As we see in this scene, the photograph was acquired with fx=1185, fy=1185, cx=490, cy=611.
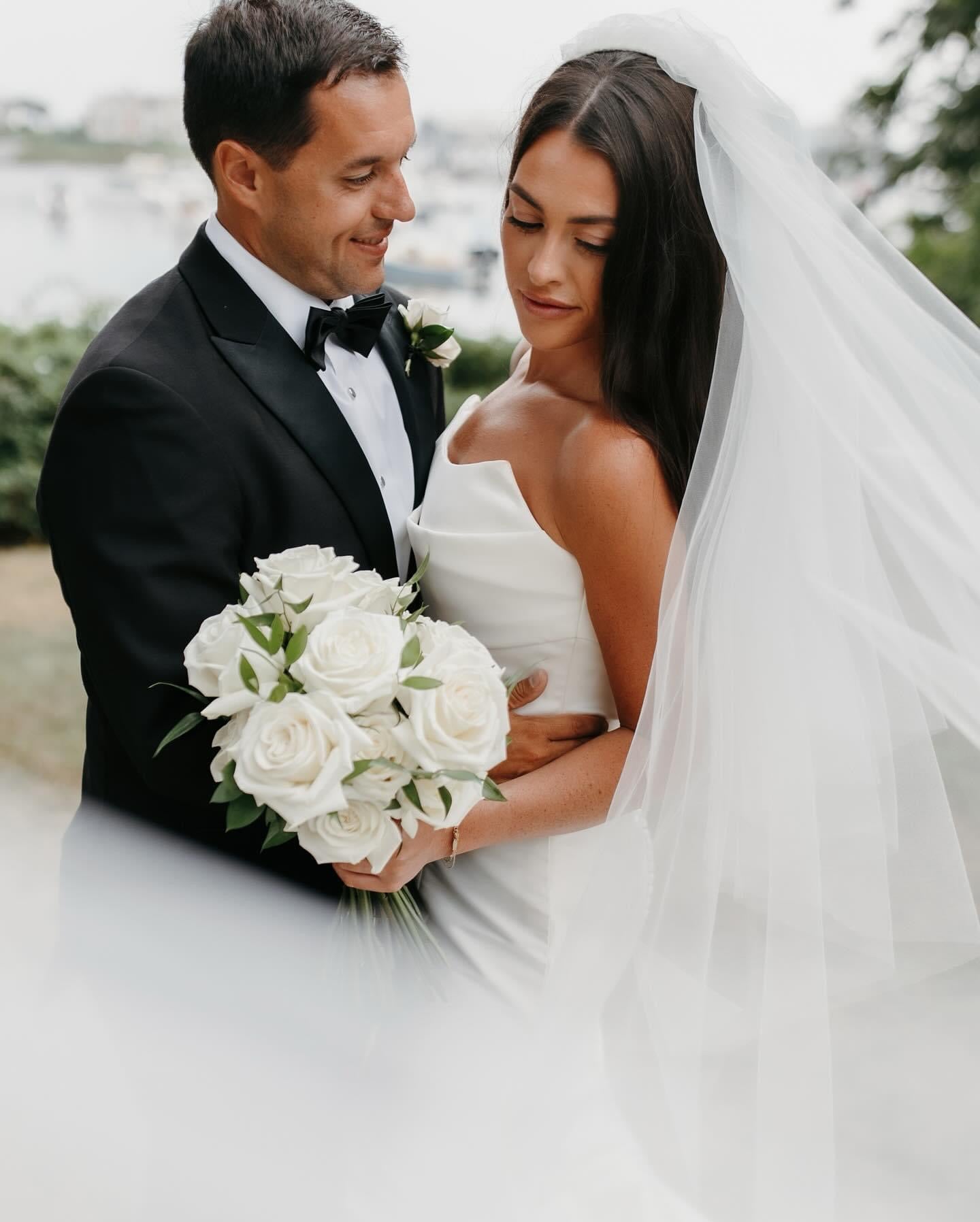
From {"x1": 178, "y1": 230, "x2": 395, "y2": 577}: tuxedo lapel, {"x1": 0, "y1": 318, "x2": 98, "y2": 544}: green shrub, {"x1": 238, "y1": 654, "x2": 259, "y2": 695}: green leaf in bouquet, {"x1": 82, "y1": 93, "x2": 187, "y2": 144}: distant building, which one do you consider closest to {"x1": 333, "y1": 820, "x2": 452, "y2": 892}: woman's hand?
{"x1": 238, "y1": 654, "x2": 259, "y2": 695}: green leaf in bouquet

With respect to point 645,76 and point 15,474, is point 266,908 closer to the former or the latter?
point 645,76

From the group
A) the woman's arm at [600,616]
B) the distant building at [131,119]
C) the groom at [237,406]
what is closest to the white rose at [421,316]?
the groom at [237,406]

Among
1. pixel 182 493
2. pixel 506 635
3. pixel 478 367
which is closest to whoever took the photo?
pixel 182 493

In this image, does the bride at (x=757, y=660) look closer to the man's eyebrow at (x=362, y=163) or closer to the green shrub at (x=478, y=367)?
the man's eyebrow at (x=362, y=163)

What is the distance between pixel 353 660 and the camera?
5.27 feet

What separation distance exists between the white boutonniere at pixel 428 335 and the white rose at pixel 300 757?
1.19 meters

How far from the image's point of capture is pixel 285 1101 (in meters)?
1.91

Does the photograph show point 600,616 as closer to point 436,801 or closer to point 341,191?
point 436,801

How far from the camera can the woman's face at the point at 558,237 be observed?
203 cm

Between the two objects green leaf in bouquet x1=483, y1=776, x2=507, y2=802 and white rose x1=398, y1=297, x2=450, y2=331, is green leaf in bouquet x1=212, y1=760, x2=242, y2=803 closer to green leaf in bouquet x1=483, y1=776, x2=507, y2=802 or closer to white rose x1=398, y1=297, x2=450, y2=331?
green leaf in bouquet x1=483, y1=776, x2=507, y2=802

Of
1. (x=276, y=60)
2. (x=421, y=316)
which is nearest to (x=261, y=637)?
(x=276, y=60)

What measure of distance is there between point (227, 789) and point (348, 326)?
102cm

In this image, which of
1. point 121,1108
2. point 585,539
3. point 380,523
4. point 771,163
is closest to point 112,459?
point 380,523

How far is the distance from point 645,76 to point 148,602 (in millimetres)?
1225
